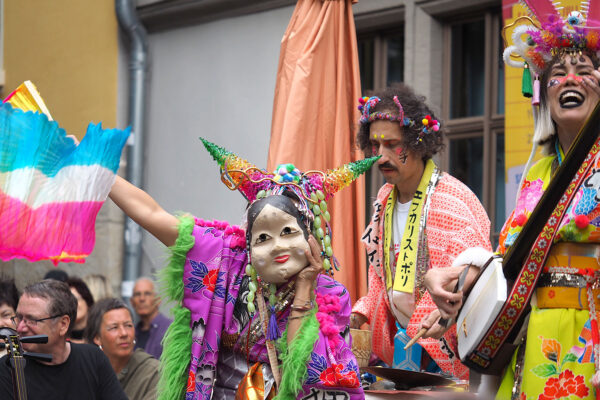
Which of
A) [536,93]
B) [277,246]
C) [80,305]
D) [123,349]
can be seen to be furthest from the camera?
[80,305]

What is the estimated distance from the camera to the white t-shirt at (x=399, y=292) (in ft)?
14.6

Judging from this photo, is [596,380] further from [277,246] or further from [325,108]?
[325,108]

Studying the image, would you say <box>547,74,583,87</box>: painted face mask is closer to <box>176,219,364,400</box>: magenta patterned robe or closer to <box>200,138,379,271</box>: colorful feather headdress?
<box>200,138,379,271</box>: colorful feather headdress

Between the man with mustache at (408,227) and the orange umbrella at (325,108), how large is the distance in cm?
24

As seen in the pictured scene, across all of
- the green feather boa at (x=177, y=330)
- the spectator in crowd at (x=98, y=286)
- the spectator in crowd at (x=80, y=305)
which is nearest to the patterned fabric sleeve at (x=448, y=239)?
the green feather boa at (x=177, y=330)

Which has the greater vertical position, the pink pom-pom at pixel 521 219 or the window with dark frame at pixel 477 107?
Answer: the window with dark frame at pixel 477 107

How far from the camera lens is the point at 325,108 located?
17.1ft

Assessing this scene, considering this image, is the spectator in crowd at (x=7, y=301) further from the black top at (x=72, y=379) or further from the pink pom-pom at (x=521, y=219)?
the pink pom-pom at (x=521, y=219)

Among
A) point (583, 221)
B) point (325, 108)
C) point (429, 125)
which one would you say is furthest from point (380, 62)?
point (583, 221)

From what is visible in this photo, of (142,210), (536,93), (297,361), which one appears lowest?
(297,361)

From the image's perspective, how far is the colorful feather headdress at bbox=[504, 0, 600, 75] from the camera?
11.2 feet

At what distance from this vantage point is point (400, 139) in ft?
15.2

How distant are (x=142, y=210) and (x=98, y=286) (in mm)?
3991

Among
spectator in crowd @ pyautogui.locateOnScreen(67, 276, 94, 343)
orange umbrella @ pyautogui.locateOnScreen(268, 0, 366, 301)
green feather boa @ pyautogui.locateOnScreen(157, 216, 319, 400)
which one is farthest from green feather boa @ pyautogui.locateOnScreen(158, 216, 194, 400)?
spectator in crowd @ pyautogui.locateOnScreen(67, 276, 94, 343)
